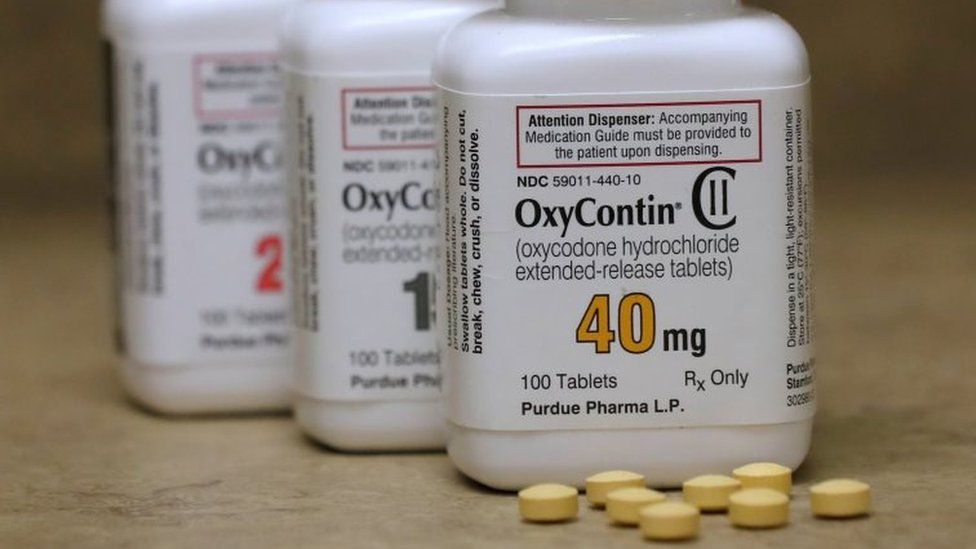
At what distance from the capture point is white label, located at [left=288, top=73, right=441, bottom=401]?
1.32 metres

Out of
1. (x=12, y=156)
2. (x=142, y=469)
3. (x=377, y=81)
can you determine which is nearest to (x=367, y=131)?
(x=377, y=81)

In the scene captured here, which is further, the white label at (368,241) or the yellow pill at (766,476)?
the white label at (368,241)

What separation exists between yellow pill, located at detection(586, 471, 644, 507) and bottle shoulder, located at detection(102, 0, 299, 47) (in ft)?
1.43

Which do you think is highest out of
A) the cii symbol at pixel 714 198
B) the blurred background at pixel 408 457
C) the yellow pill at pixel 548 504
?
the cii symbol at pixel 714 198

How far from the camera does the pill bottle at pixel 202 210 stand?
145cm

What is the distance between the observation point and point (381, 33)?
130 centimetres

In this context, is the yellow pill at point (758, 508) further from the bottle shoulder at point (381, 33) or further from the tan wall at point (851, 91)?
the tan wall at point (851, 91)

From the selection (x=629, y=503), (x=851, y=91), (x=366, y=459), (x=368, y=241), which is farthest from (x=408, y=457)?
(x=851, y=91)

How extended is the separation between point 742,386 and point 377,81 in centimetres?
31

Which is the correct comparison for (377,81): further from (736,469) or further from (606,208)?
(736,469)

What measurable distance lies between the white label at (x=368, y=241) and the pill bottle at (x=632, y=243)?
0.12 metres

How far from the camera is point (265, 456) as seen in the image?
1371 mm

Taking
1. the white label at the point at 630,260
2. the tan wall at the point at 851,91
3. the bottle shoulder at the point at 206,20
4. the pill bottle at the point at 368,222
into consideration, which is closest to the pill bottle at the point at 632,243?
the white label at the point at 630,260

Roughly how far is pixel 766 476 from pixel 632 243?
154 mm
